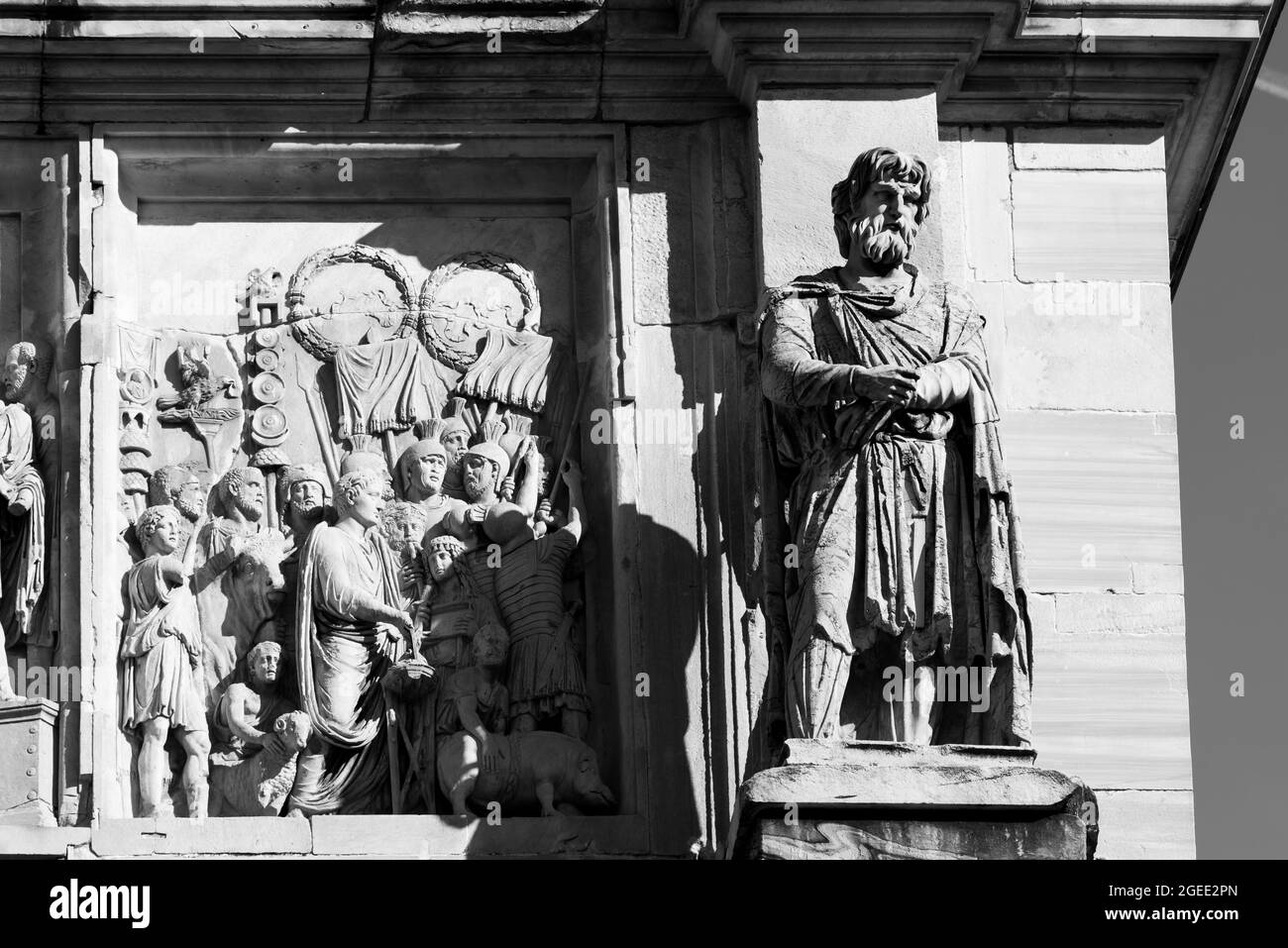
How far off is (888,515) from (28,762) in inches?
137

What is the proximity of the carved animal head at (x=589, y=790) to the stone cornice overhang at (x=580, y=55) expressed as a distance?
2839 mm

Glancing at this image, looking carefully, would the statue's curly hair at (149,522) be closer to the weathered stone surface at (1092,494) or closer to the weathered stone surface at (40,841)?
the weathered stone surface at (40,841)

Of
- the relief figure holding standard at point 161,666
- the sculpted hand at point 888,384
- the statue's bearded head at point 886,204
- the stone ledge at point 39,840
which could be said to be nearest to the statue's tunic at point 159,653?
the relief figure holding standard at point 161,666

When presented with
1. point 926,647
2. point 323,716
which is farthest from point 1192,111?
point 323,716

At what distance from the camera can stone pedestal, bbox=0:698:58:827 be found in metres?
16.4

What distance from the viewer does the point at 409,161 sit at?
17.7 meters

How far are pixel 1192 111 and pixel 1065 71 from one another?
66 cm

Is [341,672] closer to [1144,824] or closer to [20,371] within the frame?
[20,371]

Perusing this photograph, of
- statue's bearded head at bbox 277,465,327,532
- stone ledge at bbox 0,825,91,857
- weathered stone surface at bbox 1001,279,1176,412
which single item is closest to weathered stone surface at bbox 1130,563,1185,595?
weathered stone surface at bbox 1001,279,1176,412

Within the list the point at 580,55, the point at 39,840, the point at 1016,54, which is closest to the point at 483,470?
the point at 580,55

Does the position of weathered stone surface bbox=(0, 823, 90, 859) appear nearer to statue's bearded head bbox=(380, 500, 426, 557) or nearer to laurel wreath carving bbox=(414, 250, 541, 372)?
statue's bearded head bbox=(380, 500, 426, 557)

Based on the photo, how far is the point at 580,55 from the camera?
17.6 m

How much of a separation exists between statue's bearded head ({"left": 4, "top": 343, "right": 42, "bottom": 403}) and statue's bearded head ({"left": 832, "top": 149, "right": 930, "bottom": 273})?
3389 millimetres

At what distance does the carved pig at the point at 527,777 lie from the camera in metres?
16.5
